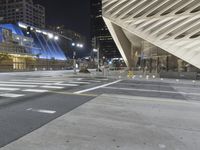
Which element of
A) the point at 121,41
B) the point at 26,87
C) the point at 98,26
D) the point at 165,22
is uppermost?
the point at 98,26

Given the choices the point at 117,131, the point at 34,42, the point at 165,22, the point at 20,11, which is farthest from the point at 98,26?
the point at 117,131

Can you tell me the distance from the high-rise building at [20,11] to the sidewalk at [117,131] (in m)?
129

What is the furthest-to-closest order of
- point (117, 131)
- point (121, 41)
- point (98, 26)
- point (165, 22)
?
point (98, 26) → point (121, 41) → point (165, 22) → point (117, 131)

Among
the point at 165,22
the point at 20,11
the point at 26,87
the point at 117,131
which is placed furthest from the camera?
the point at 20,11

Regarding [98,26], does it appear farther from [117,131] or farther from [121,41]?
[117,131]

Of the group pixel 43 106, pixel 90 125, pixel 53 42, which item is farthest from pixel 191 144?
pixel 53 42

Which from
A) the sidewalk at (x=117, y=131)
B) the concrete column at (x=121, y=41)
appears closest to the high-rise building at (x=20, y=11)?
the concrete column at (x=121, y=41)

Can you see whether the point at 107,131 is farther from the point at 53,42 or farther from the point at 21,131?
the point at 53,42

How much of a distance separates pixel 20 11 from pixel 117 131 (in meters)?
136

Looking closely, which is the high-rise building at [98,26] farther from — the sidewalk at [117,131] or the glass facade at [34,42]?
the sidewalk at [117,131]

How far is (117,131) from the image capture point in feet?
18.2

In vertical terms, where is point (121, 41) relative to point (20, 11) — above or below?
below

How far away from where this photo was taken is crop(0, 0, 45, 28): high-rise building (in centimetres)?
12681

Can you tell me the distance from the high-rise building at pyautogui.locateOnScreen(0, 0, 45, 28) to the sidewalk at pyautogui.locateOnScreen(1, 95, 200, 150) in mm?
128804
